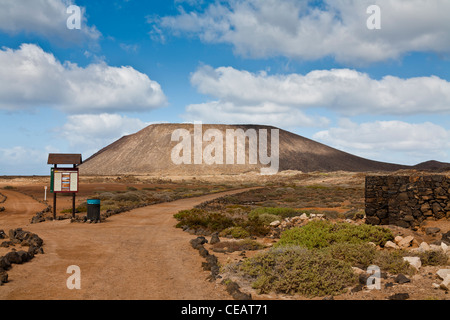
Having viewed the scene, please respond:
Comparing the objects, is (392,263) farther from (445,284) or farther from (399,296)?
(399,296)

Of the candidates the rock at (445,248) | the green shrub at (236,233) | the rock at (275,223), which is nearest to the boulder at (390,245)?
the rock at (445,248)

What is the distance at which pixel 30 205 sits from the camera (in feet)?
107

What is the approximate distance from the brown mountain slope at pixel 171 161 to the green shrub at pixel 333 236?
435 ft

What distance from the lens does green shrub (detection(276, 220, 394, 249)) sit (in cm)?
1205

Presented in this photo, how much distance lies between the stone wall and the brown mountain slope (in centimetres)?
13000

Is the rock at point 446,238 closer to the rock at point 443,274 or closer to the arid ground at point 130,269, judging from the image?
the arid ground at point 130,269

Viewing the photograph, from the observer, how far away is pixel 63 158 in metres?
22.8

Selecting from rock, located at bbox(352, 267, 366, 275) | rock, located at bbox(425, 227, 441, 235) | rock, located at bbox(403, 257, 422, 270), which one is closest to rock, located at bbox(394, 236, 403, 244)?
rock, located at bbox(425, 227, 441, 235)

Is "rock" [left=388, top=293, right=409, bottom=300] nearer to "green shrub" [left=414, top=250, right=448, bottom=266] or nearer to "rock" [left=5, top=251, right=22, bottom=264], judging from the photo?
"green shrub" [left=414, top=250, right=448, bottom=266]

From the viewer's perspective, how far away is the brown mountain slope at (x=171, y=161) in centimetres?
15425

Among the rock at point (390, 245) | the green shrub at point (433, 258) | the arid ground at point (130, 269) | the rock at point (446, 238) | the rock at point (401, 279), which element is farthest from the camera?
the rock at point (390, 245)

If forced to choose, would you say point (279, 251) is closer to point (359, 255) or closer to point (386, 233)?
point (359, 255)

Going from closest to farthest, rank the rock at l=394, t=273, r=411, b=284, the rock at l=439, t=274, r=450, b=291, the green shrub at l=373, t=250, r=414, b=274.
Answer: the rock at l=439, t=274, r=450, b=291, the rock at l=394, t=273, r=411, b=284, the green shrub at l=373, t=250, r=414, b=274
